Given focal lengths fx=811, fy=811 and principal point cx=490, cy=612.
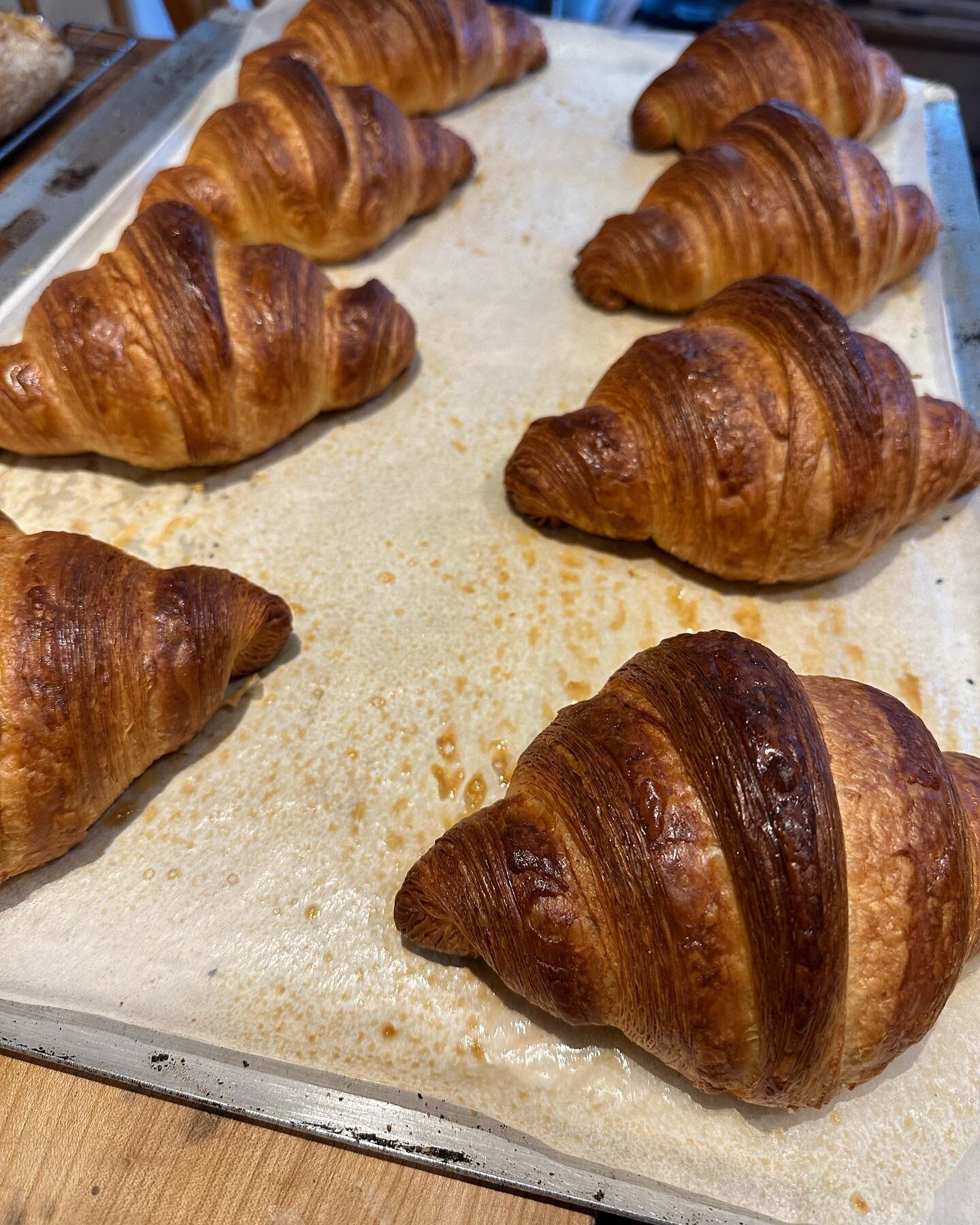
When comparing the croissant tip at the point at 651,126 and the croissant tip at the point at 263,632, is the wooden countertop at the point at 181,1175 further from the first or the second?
the croissant tip at the point at 651,126

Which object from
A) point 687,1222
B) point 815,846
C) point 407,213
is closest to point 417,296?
point 407,213

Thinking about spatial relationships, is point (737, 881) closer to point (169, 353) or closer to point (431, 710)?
point (431, 710)

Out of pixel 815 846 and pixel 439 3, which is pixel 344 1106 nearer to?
pixel 815 846

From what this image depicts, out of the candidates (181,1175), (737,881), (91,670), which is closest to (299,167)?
(91,670)

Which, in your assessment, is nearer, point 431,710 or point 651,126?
point 431,710

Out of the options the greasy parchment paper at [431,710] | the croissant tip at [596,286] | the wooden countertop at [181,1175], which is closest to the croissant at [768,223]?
the croissant tip at [596,286]

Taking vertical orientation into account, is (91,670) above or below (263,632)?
above
